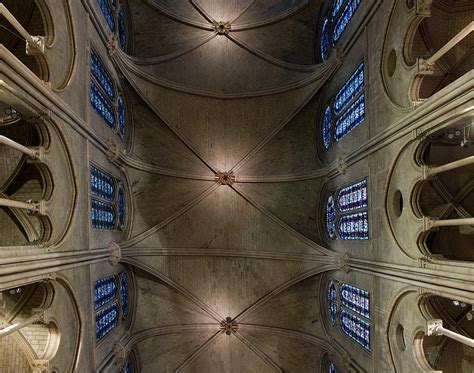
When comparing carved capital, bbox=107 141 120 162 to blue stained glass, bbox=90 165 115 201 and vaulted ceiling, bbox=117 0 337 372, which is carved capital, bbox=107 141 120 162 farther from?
vaulted ceiling, bbox=117 0 337 372

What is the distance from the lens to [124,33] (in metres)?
15.5

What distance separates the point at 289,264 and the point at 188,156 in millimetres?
6298

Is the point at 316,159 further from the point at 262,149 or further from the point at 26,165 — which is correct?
the point at 26,165

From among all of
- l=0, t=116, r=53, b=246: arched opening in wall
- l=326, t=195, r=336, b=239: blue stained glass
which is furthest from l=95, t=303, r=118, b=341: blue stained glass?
Result: l=326, t=195, r=336, b=239: blue stained glass

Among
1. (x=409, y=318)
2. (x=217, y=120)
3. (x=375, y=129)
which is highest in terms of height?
(x=217, y=120)

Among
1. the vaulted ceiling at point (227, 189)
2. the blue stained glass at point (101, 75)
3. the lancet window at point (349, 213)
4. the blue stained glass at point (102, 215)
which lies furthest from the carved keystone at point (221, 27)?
the blue stained glass at point (102, 215)

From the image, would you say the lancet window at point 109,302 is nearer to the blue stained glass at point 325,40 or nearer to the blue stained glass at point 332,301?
the blue stained glass at point 332,301

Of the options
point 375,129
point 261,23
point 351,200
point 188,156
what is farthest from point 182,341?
point 261,23

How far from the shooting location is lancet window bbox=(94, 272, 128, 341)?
13250mm

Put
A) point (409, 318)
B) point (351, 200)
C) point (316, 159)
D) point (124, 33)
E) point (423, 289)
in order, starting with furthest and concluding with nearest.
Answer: point (316, 159) < point (124, 33) < point (351, 200) < point (409, 318) < point (423, 289)

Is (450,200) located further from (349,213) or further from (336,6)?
(336,6)

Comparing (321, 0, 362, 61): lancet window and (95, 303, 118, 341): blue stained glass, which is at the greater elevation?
(321, 0, 362, 61): lancet window

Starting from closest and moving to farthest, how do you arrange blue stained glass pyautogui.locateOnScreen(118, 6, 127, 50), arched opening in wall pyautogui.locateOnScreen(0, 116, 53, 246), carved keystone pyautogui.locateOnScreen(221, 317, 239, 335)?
arched opening in wall pyautogui.locateOnScreen(0, 116, 53, 246) → blue stained glass pyautogui.locateOnScreen(118, 6, 127, 50) → carved keystone pyautogui.locateOnScreen(221, 317, 239, 335)

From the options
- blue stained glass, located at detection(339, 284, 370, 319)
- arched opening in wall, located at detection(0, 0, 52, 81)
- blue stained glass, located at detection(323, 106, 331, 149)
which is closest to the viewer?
arched opening in wall, located at detection(0, 0, 52, 81)
